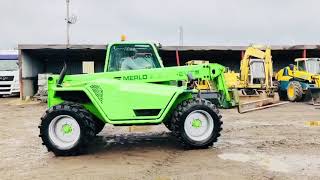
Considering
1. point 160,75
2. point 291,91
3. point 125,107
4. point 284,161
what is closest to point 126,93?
point 125,107

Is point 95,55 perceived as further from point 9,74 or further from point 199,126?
point 199,126

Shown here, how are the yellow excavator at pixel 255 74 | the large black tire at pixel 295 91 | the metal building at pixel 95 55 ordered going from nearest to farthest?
the yellow excavator at pixel 255 74
the large black tire at pixel 295 91
the metal building at pixel 95 55

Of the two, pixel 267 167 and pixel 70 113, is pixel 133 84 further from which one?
pixel 267 167

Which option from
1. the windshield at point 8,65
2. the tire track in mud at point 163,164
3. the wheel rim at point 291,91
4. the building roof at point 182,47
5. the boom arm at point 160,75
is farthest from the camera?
the windshield at point 8,65

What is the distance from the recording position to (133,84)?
8633 mm

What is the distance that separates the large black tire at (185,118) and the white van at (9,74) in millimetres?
22364

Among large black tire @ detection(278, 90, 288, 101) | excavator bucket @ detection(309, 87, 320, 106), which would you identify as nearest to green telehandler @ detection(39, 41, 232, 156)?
excavator bucket @ detection(309, 87, 320, 106)

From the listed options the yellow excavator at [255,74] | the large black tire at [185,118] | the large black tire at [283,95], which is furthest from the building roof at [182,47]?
the large black tire at [185,118]

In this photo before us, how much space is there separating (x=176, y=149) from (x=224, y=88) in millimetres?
1753

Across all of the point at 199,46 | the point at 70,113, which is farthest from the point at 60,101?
the point at 199,46

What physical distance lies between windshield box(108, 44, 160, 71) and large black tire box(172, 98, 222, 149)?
Answer: 56.4 inches

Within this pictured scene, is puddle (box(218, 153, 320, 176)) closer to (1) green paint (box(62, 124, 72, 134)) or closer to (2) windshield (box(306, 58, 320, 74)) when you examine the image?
(1) green paint (box(62, 124, 72, 134))

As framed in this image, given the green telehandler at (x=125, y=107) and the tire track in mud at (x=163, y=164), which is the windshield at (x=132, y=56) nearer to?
the green telehandler at (x=125, y=107)

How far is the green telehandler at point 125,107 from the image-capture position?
8336 millimetres
